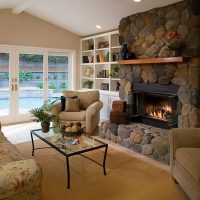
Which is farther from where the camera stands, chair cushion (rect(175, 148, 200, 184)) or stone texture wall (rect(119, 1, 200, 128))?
stone texture wall (rect(119, 1, 200, 128))

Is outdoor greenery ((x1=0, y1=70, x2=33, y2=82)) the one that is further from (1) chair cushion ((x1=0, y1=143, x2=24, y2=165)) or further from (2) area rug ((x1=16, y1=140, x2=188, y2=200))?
(1) chair cushion ((x1=0, y1=143, x2=24, y2=165))

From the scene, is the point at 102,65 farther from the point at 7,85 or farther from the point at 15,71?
the point at 7,85

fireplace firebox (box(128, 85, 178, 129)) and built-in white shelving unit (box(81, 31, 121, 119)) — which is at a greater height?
built-in white shelving unit (box(81, 31, 121, 119))

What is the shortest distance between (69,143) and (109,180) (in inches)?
27.6

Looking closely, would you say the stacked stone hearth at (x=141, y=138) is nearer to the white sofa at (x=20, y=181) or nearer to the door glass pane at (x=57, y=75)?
the white sofa at (x=20, y=181)

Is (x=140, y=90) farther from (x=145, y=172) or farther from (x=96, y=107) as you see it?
(x=145, y=172)

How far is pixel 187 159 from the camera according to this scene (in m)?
2.39

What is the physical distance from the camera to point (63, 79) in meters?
7.13

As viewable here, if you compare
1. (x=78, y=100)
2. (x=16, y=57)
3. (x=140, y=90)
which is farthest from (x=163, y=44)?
(x=16, y=57)

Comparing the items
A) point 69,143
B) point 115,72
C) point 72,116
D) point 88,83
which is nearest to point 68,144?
point 69,143

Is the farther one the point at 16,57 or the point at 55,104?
the point at 16,57

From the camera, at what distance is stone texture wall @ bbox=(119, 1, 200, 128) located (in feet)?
12.2

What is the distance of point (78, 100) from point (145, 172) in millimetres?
2548

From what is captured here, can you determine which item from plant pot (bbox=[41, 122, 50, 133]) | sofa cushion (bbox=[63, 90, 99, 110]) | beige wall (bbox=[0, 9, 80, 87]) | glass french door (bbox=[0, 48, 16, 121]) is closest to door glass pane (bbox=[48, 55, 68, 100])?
beige wall (bbox=[0, 9, 80, 87])
